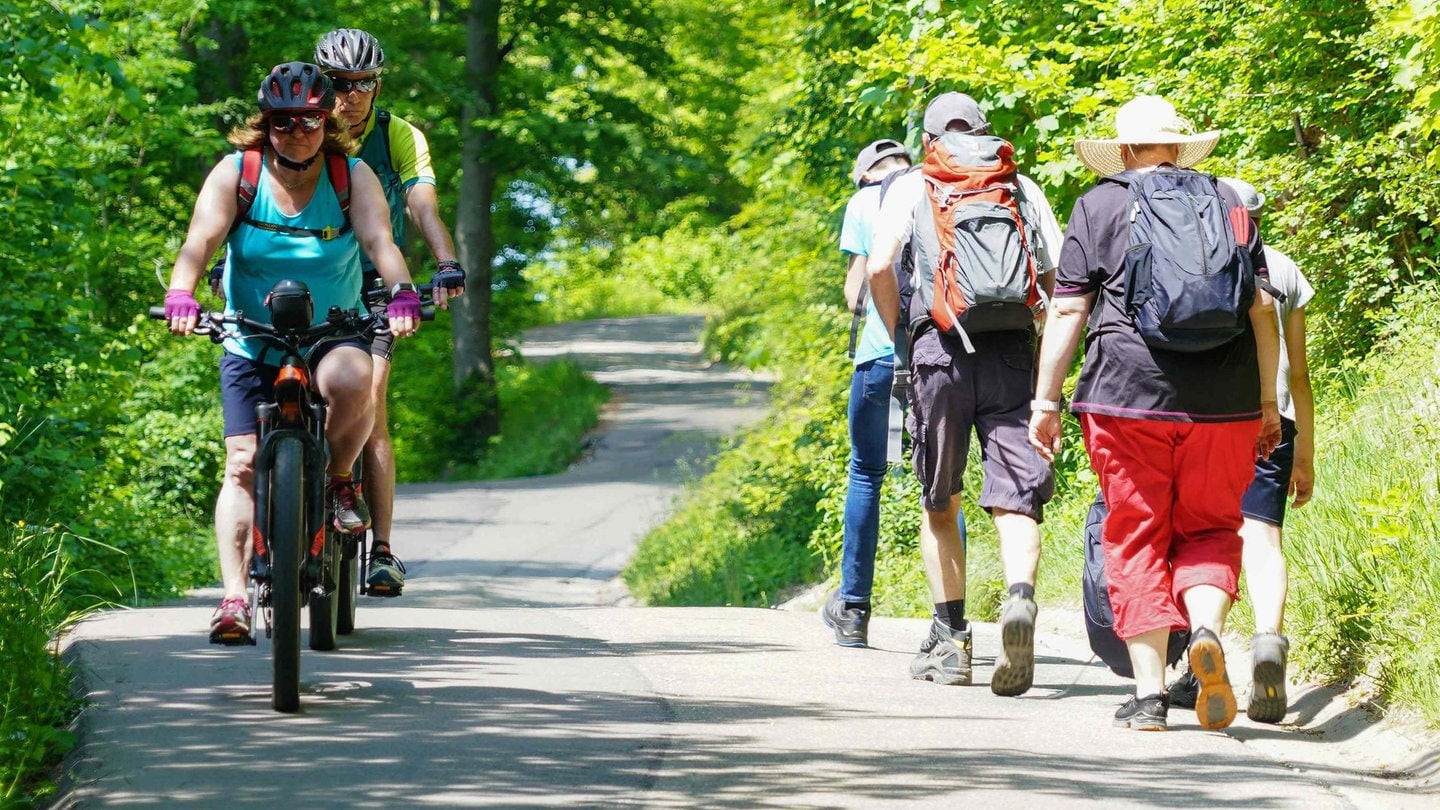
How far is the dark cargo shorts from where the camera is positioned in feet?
21.0

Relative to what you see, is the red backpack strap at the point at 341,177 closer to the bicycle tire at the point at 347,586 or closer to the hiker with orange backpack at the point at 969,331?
the bicycle tire at the point at 347,586

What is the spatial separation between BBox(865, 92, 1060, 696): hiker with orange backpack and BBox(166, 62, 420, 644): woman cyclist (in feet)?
5.77

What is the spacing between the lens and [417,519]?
1953 cm

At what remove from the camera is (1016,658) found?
612 cm

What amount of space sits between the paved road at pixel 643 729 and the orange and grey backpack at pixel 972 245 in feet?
4.34

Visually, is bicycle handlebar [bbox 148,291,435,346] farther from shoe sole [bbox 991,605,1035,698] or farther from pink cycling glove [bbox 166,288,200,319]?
shoe sole [bbox 991,605,1035,698]

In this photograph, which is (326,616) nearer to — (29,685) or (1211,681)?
(29,685)

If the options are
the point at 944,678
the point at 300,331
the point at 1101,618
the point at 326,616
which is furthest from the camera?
the point at 326,616

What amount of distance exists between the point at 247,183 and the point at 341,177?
339 mm

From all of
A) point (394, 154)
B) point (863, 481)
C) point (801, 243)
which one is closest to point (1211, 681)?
point (863, 481)

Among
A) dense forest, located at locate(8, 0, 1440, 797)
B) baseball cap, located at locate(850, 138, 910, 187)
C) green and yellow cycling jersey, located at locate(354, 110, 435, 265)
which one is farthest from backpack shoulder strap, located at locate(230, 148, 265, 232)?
baseball cap, located at locate(850, 138, 910, 187)

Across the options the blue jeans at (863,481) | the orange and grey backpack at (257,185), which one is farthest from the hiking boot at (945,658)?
the orange and grey backpack at (257,185)

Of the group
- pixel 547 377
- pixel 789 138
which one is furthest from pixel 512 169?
pixel 789 138

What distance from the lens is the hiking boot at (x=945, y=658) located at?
668cm
